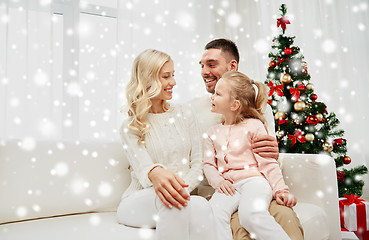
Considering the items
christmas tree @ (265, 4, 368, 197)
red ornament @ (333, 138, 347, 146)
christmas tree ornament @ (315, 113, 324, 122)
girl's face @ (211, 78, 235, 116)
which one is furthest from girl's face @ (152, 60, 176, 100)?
red ornament @ (333, 138, 347, 146)

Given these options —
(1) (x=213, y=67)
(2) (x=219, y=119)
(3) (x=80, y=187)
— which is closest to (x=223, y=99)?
(2) (x=219, y=119)

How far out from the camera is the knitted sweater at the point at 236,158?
1.34 m

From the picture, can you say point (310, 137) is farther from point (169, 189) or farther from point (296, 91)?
point (169, 189)

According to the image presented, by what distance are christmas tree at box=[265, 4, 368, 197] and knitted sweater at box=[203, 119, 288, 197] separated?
3.01 feet

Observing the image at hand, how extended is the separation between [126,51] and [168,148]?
1.49 metres

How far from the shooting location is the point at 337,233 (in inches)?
54.9

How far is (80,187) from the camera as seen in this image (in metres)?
1.44

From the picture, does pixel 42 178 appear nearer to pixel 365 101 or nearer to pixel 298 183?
pixel 298 183

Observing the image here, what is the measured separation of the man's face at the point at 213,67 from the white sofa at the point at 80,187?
0.67 m

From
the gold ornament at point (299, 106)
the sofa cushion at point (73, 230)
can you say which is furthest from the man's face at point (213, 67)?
the sofa cushion at point (73, 230)

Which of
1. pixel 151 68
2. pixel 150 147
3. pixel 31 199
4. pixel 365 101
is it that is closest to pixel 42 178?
pixel 31 199

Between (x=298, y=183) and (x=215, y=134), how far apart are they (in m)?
0.45

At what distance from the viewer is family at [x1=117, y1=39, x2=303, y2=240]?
3.56ft

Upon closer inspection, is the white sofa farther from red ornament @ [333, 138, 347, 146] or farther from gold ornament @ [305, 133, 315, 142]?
red ornament @ [333, 138, 347, 146]
